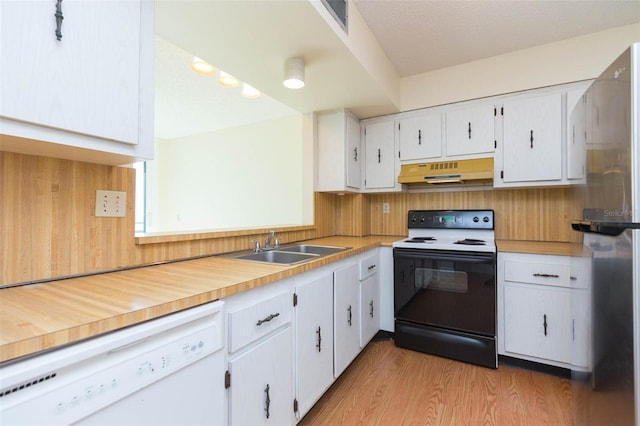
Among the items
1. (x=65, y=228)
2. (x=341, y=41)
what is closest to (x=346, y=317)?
(x=65, y=228)

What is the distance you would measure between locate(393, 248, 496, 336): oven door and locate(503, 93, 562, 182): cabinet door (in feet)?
2.55

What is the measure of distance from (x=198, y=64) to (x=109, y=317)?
6.38 feet

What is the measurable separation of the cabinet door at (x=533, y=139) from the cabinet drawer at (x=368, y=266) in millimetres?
1215

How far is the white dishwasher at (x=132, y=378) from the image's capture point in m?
0.60

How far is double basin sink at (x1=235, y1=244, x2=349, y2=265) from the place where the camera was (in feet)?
6.11

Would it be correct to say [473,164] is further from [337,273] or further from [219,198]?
[219,198]

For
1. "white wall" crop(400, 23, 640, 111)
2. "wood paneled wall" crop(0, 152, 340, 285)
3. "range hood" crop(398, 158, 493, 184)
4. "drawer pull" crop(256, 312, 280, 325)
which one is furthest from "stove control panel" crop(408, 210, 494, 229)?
"wood paneled wall" crop(0, 152, 340, 285)

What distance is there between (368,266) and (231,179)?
10.0 ft

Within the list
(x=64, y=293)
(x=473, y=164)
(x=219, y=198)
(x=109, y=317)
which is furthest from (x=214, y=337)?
(x=219, y=198)

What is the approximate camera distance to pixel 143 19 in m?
1.07

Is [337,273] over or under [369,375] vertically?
over

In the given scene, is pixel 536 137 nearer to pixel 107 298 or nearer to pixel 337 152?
pixel 337 152

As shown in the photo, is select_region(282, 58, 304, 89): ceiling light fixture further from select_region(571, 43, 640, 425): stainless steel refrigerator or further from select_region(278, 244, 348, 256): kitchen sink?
select_region(571, 43, 640, 425): stainless steel refrigerator

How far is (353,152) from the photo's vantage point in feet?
9.30
